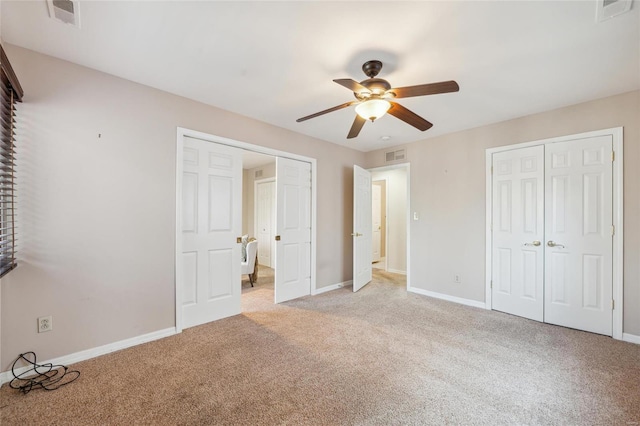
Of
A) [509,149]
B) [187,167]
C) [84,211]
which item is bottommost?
[84,211]

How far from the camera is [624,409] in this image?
176 centimetres

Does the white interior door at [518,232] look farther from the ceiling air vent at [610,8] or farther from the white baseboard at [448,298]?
the ceiling air vent at [610,8]

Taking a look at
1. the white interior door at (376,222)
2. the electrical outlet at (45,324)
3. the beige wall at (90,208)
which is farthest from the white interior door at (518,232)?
the electrical outlet at (45,324)

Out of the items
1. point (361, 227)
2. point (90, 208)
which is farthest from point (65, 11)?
point (361, 227)

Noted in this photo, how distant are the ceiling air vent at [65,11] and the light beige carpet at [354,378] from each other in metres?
2.54

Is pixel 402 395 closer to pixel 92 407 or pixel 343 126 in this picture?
pixel 92 407

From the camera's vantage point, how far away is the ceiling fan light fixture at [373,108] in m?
2.19

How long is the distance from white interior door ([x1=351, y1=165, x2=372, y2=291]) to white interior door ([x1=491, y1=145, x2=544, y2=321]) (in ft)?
6.28

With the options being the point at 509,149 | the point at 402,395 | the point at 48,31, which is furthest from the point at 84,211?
the point at 509,149

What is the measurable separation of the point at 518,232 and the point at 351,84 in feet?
9.73

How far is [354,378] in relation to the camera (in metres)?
2.08

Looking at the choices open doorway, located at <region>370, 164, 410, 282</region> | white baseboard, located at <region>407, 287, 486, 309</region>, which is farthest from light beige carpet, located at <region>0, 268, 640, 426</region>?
open doorway, located at <region>370, 164, 410, 282</region>

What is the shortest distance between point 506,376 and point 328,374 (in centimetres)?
139

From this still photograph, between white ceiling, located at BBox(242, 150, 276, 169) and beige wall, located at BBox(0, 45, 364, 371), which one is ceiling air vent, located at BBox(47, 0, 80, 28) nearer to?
beige wall, located at BBox(0, 45, 364, 371)
